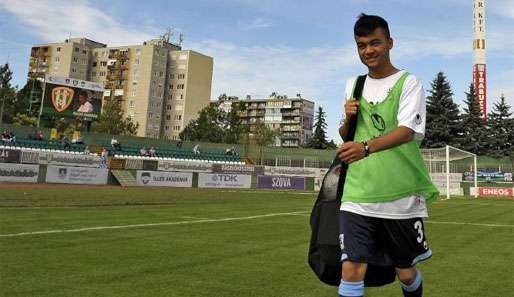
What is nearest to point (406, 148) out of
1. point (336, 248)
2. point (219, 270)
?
point (336, 248)

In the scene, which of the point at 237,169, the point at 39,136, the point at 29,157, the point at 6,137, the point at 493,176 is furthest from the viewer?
the point at 493,176

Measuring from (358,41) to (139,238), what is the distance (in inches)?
276

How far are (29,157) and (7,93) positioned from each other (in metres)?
55.8

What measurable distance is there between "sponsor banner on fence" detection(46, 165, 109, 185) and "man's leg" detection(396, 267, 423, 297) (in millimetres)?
35185

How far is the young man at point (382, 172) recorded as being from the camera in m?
2.97

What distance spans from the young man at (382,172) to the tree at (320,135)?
79701mm

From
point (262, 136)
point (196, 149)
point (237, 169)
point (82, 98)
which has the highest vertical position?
point (262, 136)

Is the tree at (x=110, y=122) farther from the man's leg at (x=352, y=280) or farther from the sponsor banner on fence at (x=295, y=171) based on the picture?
the man's leg at (x=352, y=280)

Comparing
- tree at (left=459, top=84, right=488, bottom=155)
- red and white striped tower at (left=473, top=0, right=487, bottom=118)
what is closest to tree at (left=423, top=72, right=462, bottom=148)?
tree at (left=459, top=84, right=488, bottom=155)

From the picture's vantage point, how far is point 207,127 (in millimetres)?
95000

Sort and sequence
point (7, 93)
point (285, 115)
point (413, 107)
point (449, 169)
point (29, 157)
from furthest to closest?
point (285, 115) < point (7, 93) < point (449, 169) < point (29, 157) < point (413, 107)

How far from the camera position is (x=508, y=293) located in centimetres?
523

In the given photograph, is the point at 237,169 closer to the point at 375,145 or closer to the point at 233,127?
the point at 375,145

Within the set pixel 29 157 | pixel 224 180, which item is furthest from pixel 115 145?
pixel 224 180
